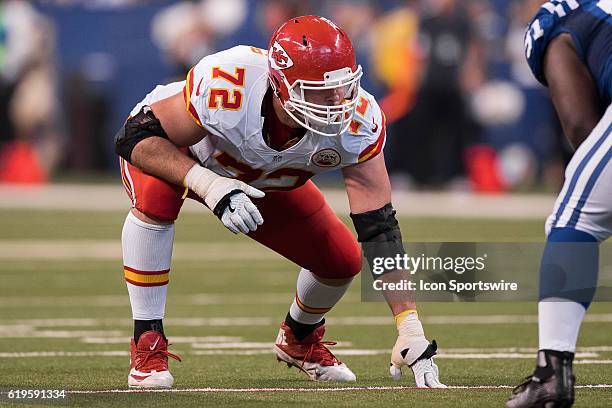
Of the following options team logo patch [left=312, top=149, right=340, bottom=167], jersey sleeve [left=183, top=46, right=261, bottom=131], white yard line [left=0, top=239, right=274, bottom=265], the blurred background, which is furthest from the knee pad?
the blurred background

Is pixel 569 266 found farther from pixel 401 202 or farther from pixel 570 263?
pixel 401 202

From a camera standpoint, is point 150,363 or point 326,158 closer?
point 326,158

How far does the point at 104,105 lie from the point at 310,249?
1407 cm

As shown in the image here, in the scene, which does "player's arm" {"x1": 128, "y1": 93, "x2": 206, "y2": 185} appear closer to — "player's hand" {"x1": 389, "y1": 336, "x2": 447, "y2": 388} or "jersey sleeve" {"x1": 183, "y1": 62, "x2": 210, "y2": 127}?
"jersey sleeve" {"x1": 183, "y1": 62, "x2": 210, "y2": 127}

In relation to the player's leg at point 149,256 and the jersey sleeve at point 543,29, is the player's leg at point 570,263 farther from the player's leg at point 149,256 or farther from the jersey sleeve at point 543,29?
the player's leg at point 149,256

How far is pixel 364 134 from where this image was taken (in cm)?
488

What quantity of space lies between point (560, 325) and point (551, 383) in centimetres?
16

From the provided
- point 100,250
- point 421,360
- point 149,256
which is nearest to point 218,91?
point 149,256

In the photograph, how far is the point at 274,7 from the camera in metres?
18.2

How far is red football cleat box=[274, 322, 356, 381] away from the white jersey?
0.79m

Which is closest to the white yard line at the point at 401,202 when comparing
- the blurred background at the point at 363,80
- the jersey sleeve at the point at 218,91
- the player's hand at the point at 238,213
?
the blurred background at the point at 363,80

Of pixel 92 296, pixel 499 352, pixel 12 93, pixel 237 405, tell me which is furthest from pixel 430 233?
pixel 12 93

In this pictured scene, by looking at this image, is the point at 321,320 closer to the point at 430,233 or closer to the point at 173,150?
the point at 173,150

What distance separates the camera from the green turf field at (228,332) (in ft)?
15.5
